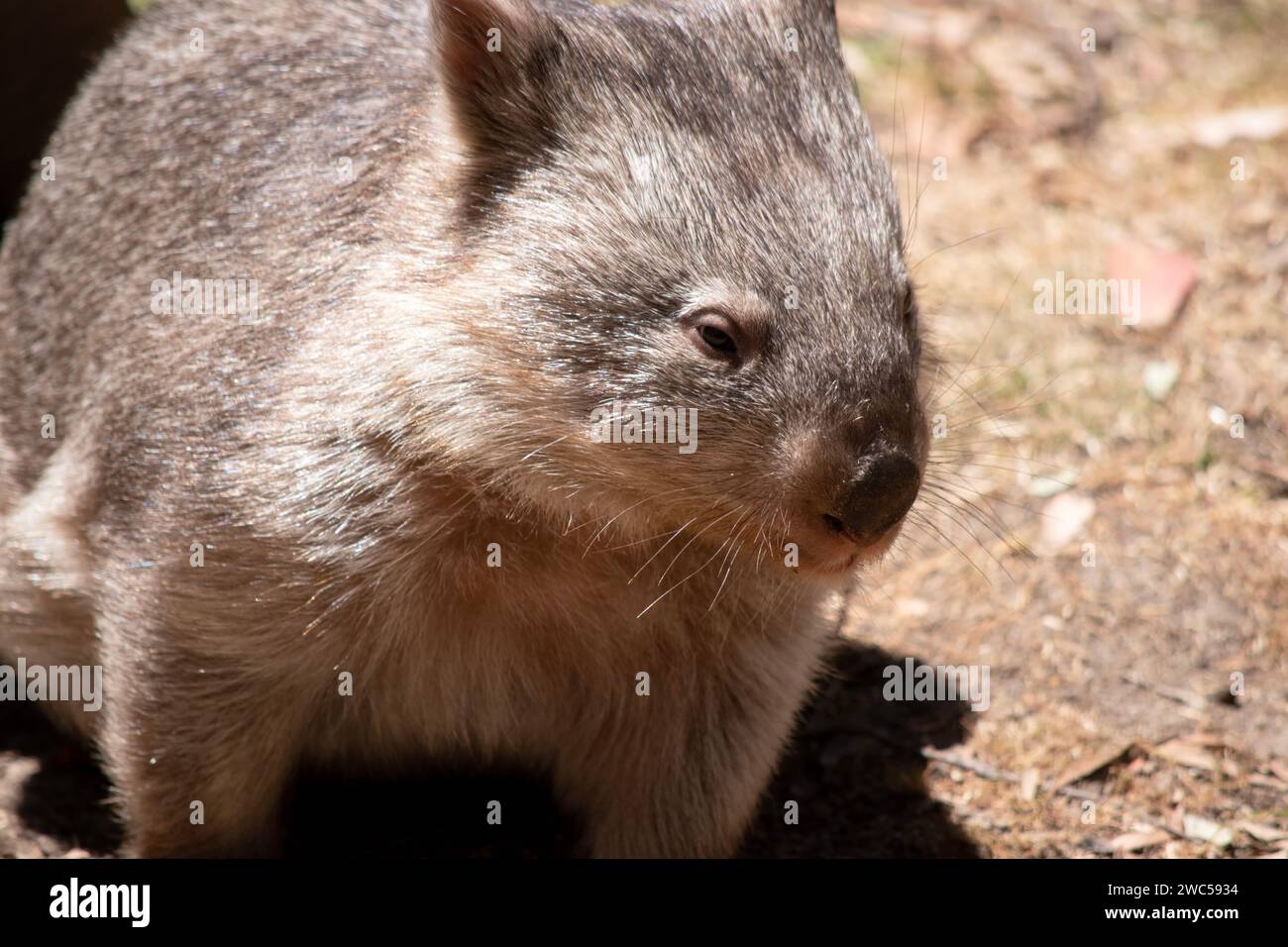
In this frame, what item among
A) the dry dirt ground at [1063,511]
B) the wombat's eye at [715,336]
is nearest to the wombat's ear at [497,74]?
the wombat's eye at [715,336]

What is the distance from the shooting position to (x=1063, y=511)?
5395 mm

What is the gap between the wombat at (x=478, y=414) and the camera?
129 inches

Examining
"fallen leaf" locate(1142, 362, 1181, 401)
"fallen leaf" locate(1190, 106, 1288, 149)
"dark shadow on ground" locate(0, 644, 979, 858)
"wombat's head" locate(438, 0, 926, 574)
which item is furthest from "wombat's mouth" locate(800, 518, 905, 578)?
"fallen leaf" locate(1190, 106, 1288, 149)

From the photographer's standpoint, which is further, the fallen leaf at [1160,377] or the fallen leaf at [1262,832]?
the fallen leaf at [1160,377]

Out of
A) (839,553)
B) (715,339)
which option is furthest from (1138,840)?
(715,339)

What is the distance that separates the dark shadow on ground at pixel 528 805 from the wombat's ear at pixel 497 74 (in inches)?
75.0

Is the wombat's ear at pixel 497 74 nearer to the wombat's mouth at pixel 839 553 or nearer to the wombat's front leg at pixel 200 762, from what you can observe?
the wombat's mouth at pixel 839 553

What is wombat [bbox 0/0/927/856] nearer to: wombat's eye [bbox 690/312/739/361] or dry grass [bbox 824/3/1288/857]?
wombat's eye [bbox 690/312/739/361]

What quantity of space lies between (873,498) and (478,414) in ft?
2.99

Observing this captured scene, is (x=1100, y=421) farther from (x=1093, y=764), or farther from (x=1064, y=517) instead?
(x=1093, y=764)

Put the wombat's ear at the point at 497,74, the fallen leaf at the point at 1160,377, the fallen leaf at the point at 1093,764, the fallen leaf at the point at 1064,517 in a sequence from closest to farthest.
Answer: the wombat's ear at the point at 497,74 → the fallen leaf at the point at 1093,764 → the fallen leaf at the point at 1064,517 → the fallen leaf at the point at 1160,377

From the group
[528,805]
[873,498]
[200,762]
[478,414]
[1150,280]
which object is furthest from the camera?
[1150,280]

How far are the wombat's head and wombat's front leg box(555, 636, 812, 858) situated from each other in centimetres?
72

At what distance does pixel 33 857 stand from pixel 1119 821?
308cm
